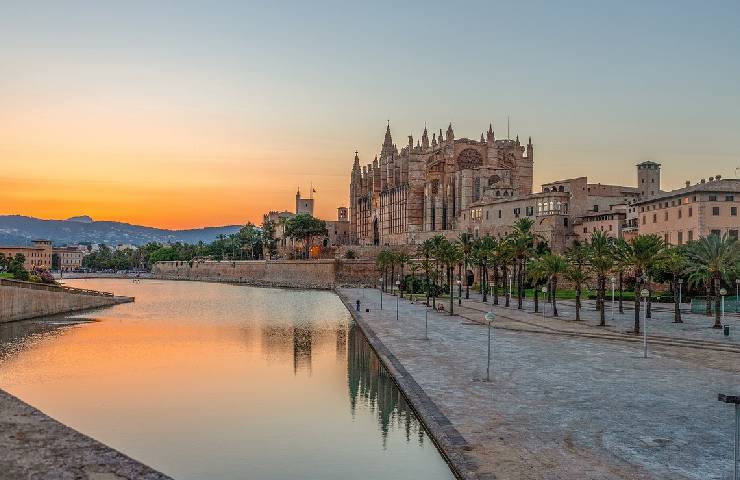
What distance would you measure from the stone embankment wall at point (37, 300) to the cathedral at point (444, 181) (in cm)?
5535

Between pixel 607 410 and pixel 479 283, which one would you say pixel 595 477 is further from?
pixel 479 283

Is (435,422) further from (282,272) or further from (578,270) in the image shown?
(282,272)

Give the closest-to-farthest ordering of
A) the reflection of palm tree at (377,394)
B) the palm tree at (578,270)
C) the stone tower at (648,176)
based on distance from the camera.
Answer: the reflection of palm tree at (377,394) → the palm tree at (578,270) → the stone tower at (648,176)

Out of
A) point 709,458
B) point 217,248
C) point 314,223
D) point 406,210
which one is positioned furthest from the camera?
point 217,248

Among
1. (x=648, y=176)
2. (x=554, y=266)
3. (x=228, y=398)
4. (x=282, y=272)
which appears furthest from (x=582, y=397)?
(x=282, y=272)

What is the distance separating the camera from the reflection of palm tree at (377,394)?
20.7 m

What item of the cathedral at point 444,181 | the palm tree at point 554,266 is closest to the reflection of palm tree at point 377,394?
the palm tree at point 554,266

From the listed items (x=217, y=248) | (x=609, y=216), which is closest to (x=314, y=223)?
(x=217, y=248)

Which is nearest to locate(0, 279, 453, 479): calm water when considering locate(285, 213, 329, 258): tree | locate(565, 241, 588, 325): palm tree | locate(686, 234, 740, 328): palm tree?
locate(565, 241, 588, 325): palm tree

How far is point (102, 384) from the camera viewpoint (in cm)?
2789

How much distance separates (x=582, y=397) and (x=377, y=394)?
7611 millimetres

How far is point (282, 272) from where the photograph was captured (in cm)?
12962

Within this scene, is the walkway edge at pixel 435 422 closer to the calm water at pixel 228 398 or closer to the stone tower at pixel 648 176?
the calm water at pixel 228 398

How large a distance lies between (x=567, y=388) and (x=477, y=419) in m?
5.60
